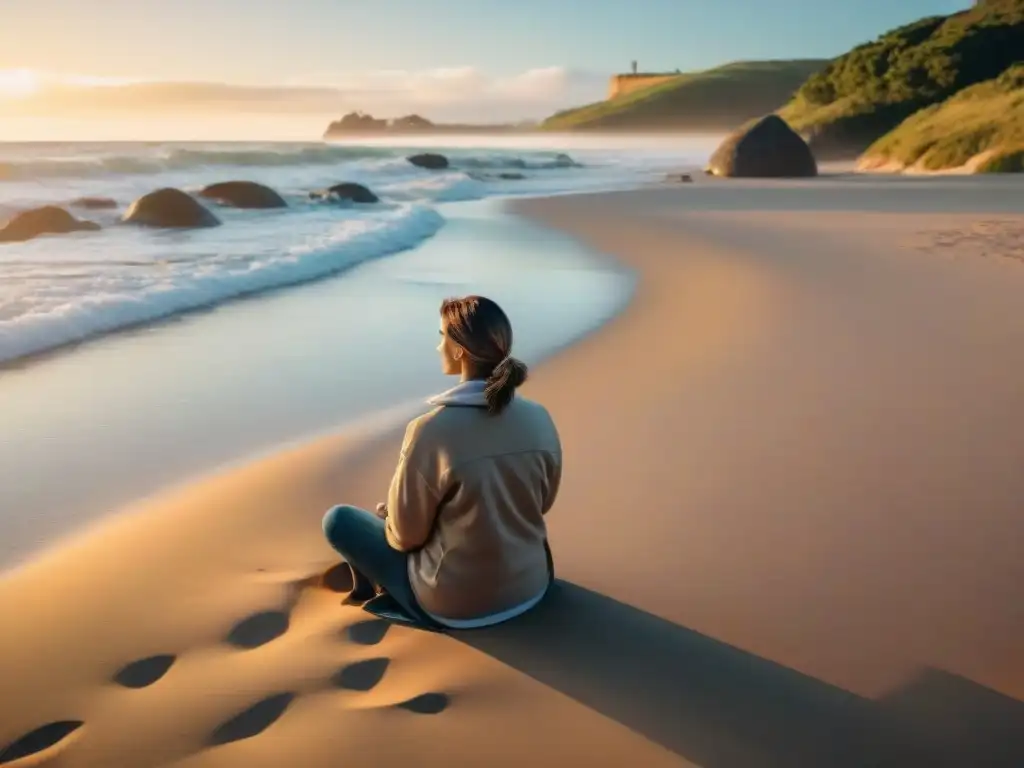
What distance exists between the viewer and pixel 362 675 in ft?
8.61

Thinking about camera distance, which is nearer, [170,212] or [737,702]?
[737,702]

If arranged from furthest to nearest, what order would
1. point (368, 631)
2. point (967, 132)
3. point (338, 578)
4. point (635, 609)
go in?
point (967, 132) < point (338, 578) < point (635, 609) < point (368, 631)

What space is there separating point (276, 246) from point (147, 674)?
390 inches

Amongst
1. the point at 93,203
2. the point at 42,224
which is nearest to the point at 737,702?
the point at 42,224

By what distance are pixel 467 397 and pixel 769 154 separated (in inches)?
1128

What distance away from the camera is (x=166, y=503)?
3.90 meters

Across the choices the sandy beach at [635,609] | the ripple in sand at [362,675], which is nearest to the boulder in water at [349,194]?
the sandy beach at [635,609]

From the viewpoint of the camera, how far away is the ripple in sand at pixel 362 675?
2.57 metres

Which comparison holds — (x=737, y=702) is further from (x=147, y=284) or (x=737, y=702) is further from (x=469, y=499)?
(x=147, y=284)

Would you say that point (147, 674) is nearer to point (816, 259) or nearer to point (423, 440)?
point (423, 440)

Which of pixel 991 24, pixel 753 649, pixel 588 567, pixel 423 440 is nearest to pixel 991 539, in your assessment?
pixel 753 649

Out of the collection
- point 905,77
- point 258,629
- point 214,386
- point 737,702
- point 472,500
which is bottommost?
point 737,702

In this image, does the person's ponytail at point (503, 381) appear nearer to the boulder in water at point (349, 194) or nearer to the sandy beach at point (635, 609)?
the sandy beach at point (635, 609)

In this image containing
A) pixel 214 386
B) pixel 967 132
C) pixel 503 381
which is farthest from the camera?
pixel 967 132
